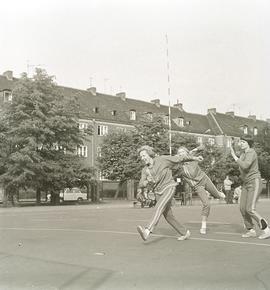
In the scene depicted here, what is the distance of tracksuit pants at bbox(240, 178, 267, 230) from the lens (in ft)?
33.3

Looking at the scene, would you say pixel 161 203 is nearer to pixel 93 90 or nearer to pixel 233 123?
pixel 93 90

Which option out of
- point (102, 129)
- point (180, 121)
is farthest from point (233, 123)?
point (102, 129)

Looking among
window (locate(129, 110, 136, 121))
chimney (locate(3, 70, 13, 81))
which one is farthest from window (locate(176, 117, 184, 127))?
chimney (locate(3, 70, 13, 81))

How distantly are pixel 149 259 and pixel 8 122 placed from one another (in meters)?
32.5

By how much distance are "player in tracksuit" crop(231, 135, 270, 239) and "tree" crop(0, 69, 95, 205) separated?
2732 centimetres

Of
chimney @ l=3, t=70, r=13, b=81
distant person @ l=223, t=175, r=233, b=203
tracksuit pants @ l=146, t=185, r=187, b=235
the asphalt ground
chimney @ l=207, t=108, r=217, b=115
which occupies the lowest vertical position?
the asphalt ground

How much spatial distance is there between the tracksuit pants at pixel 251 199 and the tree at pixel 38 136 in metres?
27.4

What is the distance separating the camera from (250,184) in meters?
10.3

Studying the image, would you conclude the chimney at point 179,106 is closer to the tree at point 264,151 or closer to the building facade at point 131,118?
the building facade at point 131,118

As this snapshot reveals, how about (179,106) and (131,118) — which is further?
(179,106)

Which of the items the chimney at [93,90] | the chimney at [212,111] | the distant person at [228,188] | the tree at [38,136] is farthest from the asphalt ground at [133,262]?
the chimney at [212,111]

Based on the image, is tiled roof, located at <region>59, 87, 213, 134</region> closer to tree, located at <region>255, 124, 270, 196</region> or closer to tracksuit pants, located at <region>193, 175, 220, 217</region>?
tree, located at <region>255, 124, 270, 196</region>

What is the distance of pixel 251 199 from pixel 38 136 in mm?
29476

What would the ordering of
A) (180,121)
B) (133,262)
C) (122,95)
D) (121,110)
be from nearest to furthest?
(133,262), (121,110), (122,95), (180,121)
